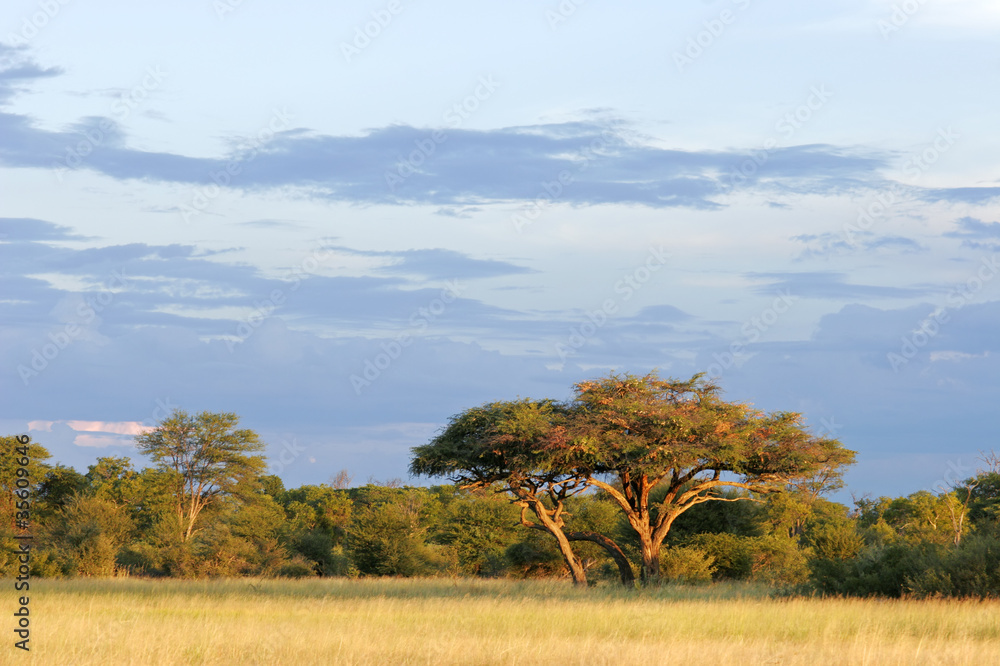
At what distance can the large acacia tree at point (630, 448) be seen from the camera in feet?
82.6

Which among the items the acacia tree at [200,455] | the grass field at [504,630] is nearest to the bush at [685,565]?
the grass field at [504,630]

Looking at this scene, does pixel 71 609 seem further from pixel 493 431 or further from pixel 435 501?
pixel 435 501

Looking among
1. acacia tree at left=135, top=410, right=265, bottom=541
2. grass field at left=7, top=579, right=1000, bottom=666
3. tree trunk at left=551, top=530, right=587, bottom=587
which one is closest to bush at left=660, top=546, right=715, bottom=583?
tree trunk at left=551, top=530, right=587, bottom=587

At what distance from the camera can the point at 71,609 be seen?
741 inches

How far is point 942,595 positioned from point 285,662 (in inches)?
643

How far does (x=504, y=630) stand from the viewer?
51.4 ft

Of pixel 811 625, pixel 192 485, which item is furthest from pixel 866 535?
pixel 192 485

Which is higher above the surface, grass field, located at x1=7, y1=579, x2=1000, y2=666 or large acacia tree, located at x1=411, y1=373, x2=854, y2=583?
large acacia tree, located at x1=411, y1=373, x2=854, y2=583

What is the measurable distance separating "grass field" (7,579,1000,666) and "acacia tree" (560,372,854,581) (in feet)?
12.0

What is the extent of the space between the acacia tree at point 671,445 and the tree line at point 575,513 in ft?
0.21

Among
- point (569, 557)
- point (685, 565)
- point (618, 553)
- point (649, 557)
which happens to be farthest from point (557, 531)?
point (685, 565)

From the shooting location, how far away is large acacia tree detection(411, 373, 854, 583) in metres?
25.2

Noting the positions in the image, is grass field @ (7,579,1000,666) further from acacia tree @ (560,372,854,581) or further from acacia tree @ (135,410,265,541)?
acacia tree @ (135,410,265,541)

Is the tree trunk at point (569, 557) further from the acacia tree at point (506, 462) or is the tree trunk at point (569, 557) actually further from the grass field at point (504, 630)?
the grass field at point (504, 630)
